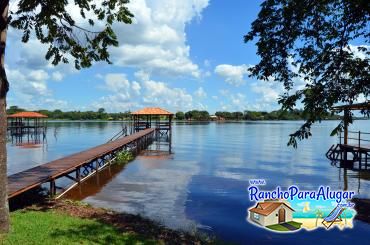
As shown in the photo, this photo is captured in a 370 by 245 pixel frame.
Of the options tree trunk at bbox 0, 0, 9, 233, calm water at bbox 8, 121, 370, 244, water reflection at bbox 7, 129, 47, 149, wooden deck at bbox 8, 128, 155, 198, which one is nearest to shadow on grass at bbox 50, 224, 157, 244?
tree trunk at bbox 0, 0, 9, 233

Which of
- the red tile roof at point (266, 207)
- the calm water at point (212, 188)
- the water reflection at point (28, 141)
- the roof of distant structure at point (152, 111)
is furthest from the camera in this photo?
the roof of distant structure at point (152, 111)

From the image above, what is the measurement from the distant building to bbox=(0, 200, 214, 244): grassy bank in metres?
2.26

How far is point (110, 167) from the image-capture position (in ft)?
77.1

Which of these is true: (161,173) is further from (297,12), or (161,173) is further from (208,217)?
(297,12)

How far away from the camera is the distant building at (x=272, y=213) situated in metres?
9.87

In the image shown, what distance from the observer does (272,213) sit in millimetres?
10070

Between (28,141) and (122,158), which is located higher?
(122,158)

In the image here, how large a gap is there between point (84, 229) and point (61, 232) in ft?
1.89

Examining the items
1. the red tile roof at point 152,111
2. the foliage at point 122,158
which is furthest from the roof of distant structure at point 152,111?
the foliage at point 122,158

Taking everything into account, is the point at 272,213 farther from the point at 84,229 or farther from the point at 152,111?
the point at 152,111

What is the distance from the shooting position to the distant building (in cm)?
987

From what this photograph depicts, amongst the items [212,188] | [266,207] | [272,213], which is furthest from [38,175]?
[272,213]

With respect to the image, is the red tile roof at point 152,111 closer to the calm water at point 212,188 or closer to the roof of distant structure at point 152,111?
the roof of distant structure at point 152,111

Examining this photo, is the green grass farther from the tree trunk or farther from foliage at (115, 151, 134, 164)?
foliage at (115, 151, 134, 164)
